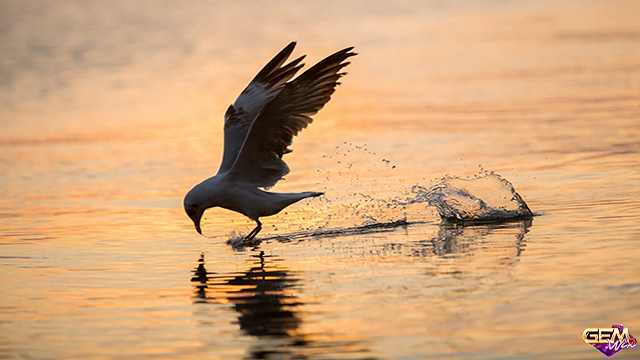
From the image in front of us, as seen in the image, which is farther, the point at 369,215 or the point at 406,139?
the point at 406,139

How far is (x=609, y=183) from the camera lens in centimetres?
1170

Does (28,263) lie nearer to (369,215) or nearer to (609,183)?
(369,215)

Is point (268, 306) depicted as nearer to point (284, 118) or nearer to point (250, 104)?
point (284, 118)

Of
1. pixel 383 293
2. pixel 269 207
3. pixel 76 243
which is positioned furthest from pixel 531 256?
pixel 76 243

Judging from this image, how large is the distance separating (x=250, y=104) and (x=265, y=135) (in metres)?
1.25

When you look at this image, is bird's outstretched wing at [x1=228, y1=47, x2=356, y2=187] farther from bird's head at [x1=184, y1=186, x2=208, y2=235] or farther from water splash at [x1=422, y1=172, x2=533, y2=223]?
water splash at [x1=422, y1=172, x2=533, y2=223]

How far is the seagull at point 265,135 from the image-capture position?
894 centimetres

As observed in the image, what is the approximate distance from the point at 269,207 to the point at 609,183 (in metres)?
5.08

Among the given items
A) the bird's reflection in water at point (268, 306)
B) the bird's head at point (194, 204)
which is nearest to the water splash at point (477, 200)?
the bird's reflection in water at point (268, 306)

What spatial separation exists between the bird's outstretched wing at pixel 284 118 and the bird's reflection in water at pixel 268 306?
1.08 metres

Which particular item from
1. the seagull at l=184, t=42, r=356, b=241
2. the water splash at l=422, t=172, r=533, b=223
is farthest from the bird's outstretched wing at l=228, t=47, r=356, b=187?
→ the water splash at l=422, t=172, r=533, b=223

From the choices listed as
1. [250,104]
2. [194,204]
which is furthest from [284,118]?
[194,204]

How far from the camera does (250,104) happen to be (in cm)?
1020

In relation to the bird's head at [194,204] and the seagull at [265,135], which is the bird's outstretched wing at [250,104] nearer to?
the seagull at [265,135]
